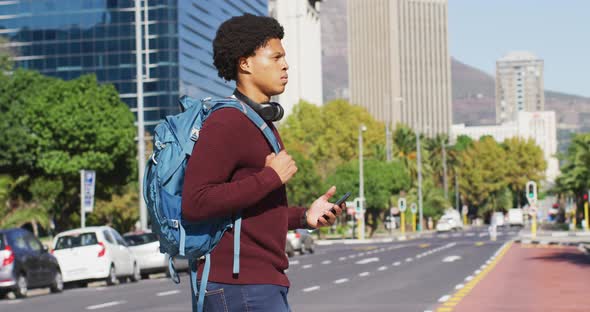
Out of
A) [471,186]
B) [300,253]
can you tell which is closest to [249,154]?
[300,253]

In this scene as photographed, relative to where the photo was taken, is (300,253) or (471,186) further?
(471,186)

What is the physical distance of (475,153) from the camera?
146 meters

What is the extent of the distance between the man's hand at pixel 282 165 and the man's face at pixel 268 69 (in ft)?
1.03

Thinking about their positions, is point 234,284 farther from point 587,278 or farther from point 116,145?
point 116,145

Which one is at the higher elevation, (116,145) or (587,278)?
(116,145)

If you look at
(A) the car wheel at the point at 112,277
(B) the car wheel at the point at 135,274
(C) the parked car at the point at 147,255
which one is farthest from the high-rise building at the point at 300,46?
(A) the car wheel at the point at 112,277

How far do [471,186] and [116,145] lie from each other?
87.7 meters

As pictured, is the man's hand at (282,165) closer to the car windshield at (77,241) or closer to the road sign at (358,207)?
the car windshield at (77,241)

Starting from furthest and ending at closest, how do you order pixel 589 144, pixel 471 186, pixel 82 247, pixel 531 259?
pixel 471 186 → pixel 589 144 → pixel 531 259 → pixel 82 247

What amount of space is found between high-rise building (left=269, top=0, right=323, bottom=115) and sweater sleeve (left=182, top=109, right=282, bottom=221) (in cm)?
15497

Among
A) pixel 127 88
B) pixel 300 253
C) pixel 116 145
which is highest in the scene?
pixel 127 88

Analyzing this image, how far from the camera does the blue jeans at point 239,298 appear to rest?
15.1 feet

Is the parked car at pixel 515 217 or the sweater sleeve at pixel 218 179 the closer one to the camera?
the sweater sleeve at pixel 218 179

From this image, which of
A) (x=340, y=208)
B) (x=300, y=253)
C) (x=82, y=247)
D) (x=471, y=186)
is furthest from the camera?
(x=471, y=186)
